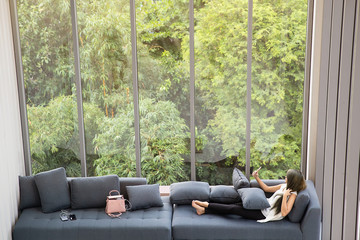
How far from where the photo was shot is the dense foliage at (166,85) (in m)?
5.30

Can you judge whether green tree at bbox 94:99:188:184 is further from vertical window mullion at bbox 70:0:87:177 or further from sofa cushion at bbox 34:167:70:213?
sofa cushion at bbox 34:167:70:213

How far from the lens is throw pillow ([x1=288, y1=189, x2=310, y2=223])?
181 inches

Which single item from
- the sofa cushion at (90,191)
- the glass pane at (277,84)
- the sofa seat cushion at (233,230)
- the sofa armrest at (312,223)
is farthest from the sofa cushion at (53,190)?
the sofa armrest at (312,223)

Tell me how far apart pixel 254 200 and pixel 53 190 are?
2.53 metres

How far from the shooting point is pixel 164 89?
17.9 ft

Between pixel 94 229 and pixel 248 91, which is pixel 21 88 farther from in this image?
pixel 248 91

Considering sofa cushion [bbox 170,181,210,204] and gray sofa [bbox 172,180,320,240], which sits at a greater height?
sofa cushion [bbox 170,181,210,204]

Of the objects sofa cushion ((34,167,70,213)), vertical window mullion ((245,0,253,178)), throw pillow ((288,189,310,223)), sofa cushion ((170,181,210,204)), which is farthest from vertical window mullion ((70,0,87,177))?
throw pillow ((288,189,310,223))

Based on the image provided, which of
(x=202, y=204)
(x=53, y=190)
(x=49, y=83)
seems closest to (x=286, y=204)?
(x=202, y=204)

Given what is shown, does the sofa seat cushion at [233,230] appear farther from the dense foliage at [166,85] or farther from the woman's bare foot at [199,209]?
the dense foliage at [166,85]

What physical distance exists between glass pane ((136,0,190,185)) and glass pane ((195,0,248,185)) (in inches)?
7.3

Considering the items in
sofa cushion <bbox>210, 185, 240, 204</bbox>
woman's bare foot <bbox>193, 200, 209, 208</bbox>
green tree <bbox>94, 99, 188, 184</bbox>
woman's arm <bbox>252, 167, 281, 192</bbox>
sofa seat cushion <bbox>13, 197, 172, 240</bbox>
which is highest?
green tree <bbox>94, 99, 188, 184</bbox>

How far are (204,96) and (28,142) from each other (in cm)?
251

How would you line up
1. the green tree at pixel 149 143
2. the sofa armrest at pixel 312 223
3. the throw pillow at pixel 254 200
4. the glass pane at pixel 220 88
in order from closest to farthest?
1. the sofa armrest at pixel 312 223
2. the throw pillow at pixel 254 200
3. the glass pane at pixel 220 88
4. the green tree at pixel 149 143
